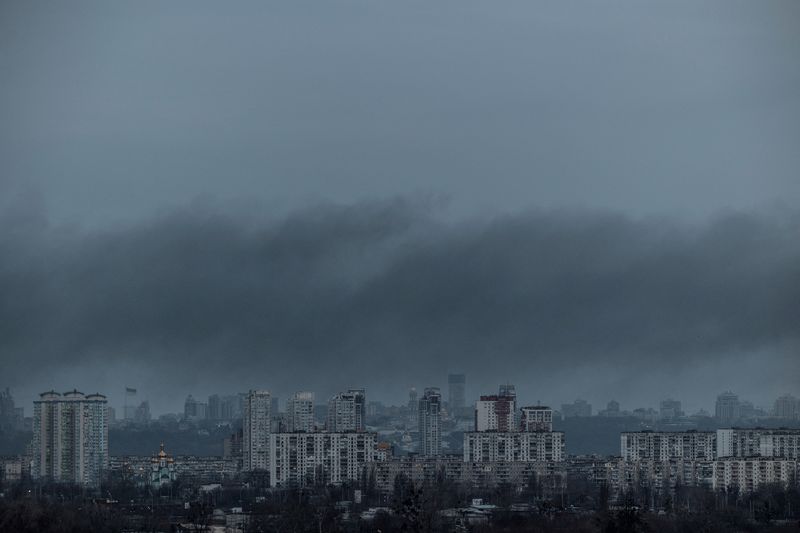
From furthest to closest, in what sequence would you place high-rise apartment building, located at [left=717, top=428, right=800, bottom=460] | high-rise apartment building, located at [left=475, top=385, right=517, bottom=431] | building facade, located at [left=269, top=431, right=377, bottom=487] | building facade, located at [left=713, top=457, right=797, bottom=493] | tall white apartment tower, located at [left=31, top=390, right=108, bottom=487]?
high-rise apartment building, located at [left=475, top=385, right=517, bottom=431], tall white apartment tower, located at [left=31, top=390, right=108, bottom=487], high-rise apartment building, located at [left=717, top=428, right=800, bottom=460], building facade, located at [left=269, top=431, right=377, bottom=487], building facade, located at [left=713, top=457, right=797, bottom=493]

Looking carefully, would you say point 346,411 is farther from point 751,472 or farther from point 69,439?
point 751,472

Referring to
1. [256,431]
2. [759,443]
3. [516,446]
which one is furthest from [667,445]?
[256,431]

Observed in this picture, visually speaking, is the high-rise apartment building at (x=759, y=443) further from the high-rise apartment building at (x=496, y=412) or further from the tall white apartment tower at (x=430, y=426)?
the tall white apartment tower at (x=430, y=426)

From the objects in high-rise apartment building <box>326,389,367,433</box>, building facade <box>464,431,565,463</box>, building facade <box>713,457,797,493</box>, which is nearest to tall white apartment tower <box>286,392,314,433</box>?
high-rise apartment building <box>326,389,367,433</box>

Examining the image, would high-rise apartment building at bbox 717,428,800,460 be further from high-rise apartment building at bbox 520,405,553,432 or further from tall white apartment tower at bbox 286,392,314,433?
tall white apartment tower at bbox 286,392,314,433

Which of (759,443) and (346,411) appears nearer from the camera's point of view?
(759,443)

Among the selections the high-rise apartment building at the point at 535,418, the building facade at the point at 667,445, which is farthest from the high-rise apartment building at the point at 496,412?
the building facade at the point at 667,445
